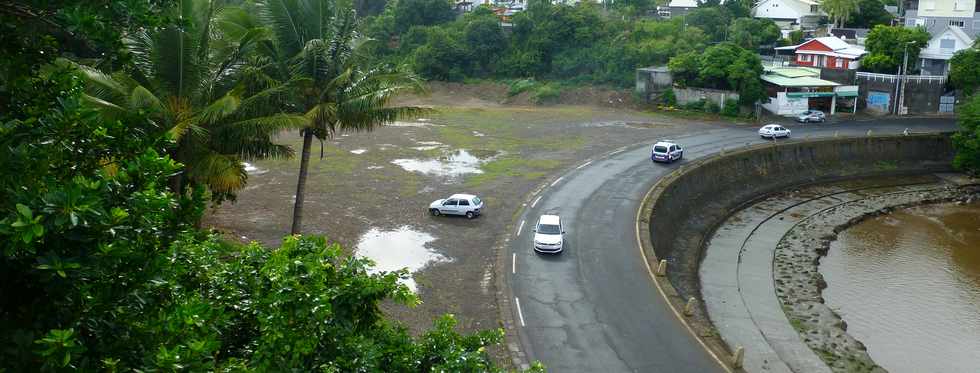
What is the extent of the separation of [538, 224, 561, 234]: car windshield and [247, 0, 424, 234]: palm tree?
837 cm

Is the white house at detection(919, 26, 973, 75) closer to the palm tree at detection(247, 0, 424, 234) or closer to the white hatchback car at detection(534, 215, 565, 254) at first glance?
the white hatchback car at detection(534, 215, 565, 254)

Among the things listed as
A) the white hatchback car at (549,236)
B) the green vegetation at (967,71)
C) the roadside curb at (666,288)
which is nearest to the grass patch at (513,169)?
the roadside curb at (666,288)

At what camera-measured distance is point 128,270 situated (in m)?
6.82

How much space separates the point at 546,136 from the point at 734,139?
1188 cm

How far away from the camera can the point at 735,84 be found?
57.2m

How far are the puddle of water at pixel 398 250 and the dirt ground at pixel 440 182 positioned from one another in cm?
7

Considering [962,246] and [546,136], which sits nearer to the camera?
[962,246]

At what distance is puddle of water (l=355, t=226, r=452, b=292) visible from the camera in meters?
26.7

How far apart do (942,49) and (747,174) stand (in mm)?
28351

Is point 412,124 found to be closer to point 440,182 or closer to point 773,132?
point 440,182

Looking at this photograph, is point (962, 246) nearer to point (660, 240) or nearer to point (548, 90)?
point (660, 240)

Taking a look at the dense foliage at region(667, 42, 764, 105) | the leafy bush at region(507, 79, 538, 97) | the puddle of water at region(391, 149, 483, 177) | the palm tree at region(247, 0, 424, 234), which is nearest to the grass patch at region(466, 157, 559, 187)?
the puddle of water at region(391, 149, 483, 177)

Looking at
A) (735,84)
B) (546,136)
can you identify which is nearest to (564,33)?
(735,84)

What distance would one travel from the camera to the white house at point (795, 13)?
289 ft
